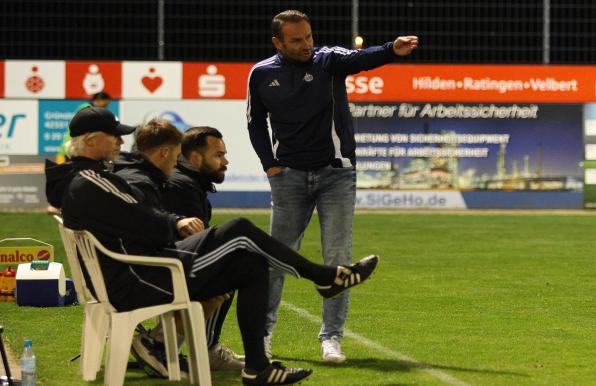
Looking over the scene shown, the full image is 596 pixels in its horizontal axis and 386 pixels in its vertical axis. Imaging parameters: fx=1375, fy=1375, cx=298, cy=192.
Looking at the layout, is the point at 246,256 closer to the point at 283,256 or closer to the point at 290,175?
the point at 283,256

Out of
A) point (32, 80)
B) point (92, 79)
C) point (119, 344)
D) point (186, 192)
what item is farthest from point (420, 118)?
point (119, 344)

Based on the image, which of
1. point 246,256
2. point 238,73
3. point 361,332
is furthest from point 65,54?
point 246,256

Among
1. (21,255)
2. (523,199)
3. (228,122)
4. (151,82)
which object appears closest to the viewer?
(21,255)

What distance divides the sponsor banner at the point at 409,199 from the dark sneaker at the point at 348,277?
68.6 feet

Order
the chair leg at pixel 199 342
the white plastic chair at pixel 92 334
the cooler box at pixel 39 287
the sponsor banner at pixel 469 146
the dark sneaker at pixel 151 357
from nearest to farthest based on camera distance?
1. the chair leg at pixel 199 342
2. the white plastic chair at pixel 92 334
3. the dark sneaker at pixel 151 357
4. the cooler box at pixel 39 287
5. the sponsor banner at pixel 469 146

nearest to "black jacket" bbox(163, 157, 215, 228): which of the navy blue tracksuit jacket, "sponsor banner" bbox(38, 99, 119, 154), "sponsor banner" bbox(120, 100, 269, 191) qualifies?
the navy blue tracksuit jacket

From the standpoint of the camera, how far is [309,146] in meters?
8.37

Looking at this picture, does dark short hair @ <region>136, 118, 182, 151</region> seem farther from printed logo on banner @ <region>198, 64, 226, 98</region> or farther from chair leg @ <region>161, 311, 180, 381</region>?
printed logo on banner @ <region>198, 64, 226, 98</region>

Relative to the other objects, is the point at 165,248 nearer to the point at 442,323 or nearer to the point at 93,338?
the point at 93,338

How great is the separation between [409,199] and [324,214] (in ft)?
66.6

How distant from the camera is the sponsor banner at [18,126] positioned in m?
27.6

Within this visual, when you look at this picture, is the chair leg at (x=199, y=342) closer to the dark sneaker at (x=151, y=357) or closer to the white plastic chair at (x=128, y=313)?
the white plastic chair at (x=128, y=313)

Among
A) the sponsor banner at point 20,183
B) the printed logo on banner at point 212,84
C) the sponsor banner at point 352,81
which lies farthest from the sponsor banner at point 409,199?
the sponsor banner at point 20,183

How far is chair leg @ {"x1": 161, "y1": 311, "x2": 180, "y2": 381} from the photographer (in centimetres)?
725
